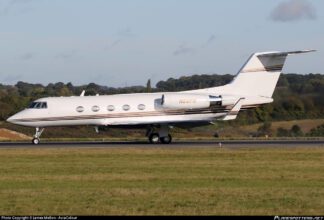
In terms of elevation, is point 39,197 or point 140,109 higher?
point 140,109

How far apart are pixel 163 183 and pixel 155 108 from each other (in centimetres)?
1720

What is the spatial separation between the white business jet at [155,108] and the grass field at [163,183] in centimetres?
755

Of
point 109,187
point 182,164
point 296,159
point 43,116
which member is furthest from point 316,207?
point 43,116

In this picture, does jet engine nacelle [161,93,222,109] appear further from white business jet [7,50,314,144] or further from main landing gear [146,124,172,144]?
main landing gear [146,124,172,144]

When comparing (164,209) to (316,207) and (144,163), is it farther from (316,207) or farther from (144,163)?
(144,163)

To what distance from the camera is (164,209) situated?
35.6 feet

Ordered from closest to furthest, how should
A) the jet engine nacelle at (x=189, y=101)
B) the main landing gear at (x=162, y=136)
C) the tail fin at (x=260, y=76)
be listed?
the jet engine nacelle at (x=189, y=101) < the main landing gear at (x=162, y=136) < the tail fin at (x=260, y=76)

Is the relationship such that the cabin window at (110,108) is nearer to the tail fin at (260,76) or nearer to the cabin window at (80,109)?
the cabin window at (80,109)

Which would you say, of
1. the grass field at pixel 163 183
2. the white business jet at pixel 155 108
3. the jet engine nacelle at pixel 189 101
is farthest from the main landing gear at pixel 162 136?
the grass field at pixel 163 183

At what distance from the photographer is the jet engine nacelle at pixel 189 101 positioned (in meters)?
31.5

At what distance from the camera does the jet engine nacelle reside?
3153 cm

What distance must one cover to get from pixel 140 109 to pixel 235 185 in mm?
17788

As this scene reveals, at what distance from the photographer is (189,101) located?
104 ft

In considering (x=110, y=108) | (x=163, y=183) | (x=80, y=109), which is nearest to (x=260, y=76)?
(x=110, y=108)
